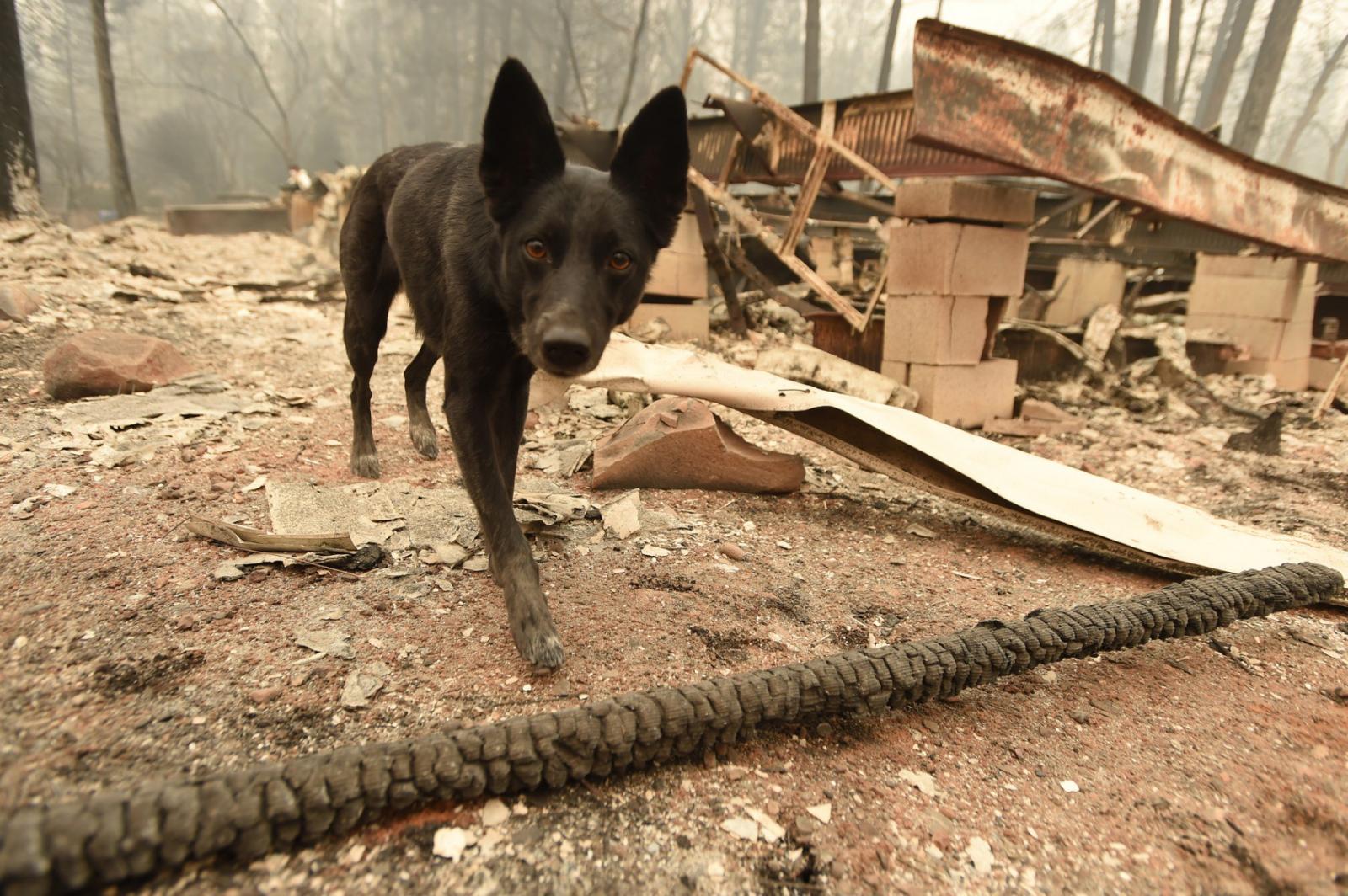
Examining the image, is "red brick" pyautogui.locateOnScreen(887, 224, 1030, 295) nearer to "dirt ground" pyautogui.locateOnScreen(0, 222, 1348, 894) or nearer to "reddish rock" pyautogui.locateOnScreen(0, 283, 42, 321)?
"dirt ground" pyautogui.locateOnScreen(0, 222, 1348, 894)

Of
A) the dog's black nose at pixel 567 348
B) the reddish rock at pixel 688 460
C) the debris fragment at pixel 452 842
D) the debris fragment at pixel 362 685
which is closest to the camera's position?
the debris fragment at pixel 452 842

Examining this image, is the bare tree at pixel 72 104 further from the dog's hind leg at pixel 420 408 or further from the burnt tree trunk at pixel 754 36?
the burnt tree trunk at pixel 754 36

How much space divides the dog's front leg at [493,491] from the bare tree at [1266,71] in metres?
17.3

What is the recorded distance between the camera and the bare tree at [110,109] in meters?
15.0

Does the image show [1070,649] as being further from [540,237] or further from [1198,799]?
[540,237]

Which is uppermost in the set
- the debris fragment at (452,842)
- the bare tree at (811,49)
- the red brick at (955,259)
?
the bare tree at (811,49)

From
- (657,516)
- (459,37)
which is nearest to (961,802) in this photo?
(657,516)

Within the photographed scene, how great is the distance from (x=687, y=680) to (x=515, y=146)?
1605 mm

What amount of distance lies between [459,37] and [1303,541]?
129 ft

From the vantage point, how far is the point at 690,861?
1385 mm

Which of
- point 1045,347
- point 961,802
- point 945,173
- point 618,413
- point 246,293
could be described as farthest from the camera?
point 246,293

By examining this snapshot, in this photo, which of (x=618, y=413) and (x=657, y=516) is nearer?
(x=657, y=516)

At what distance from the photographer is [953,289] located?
493 centimetres

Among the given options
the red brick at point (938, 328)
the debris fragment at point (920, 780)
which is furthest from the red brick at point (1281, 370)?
the debris fragment at point (920, 780)
